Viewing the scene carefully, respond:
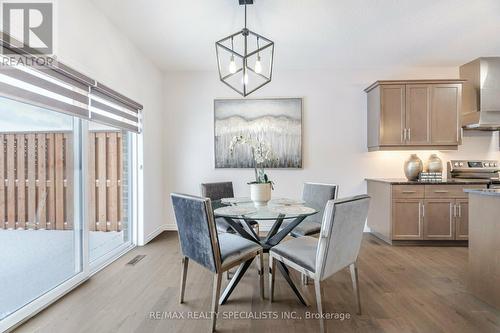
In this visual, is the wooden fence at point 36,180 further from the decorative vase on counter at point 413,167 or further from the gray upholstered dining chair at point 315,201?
the decorative vase on counter at point 413,167

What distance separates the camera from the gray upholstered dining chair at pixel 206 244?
5.41ft

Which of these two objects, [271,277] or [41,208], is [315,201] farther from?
[41,208]

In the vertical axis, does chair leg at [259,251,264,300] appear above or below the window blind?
below

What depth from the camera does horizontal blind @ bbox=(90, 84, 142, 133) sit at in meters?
2.40

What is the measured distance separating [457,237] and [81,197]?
14.9ft

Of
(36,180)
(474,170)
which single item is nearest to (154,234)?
(36,180)

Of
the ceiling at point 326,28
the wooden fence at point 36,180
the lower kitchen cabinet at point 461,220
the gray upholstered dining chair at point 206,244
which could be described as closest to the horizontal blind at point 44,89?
the wooden fence at point 36,180

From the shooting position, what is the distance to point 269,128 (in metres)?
3.95

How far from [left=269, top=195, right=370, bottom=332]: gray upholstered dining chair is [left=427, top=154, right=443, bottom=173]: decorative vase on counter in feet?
8.41

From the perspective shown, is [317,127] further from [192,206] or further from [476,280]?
[192,206]

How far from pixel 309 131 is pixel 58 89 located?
3218 millimetres

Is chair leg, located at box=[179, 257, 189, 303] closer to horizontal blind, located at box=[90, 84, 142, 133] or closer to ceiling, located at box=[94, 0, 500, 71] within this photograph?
horizontal blind, located at box=[90, 84, 142, 133]

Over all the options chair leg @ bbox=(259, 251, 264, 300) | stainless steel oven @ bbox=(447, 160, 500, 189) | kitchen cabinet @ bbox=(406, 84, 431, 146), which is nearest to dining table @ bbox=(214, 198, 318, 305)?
chair leg @ bbox=(259, 251, 264, 300)

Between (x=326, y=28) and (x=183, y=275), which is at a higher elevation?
(x=326, y=28)
